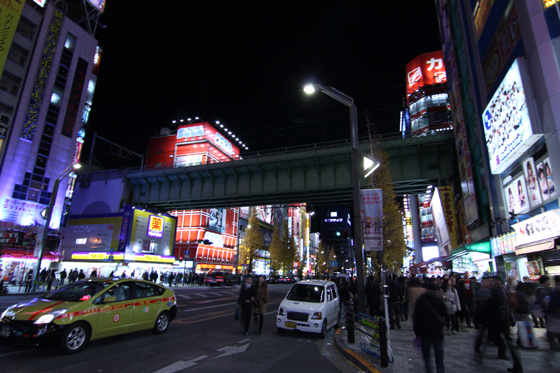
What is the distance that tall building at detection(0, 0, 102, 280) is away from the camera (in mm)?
29438

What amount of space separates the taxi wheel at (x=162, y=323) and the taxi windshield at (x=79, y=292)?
6.39ft

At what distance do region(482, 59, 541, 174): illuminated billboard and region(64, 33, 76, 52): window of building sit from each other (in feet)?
143

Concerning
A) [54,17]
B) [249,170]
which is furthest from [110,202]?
[54,17]

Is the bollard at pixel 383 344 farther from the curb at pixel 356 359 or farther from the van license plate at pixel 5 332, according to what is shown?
the van license plate at pixel 5 332

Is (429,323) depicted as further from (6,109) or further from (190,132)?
(190,132)

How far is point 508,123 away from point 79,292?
18.2 m

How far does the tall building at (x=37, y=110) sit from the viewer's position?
96.6ft

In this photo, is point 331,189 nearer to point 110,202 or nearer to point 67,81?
point 110,202

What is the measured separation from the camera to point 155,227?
37.4 m

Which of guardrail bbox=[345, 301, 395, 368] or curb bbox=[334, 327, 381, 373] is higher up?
guardrail bbox=[345, 301, 395, 368]

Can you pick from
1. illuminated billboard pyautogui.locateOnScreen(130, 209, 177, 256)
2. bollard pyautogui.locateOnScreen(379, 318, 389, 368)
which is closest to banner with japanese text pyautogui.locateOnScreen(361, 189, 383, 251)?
bollard pyautogui.locateOnScreen(379, 318, 389, 368)

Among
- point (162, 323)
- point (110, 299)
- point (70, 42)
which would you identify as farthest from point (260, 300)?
point (70, 42)

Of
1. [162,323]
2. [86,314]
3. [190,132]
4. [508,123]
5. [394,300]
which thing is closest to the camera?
[86,314]

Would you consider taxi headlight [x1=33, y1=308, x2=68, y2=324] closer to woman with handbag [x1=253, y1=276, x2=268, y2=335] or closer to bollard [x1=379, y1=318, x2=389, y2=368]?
woman with handbag [x1=253, y1=276, x2=268, y2=335]
